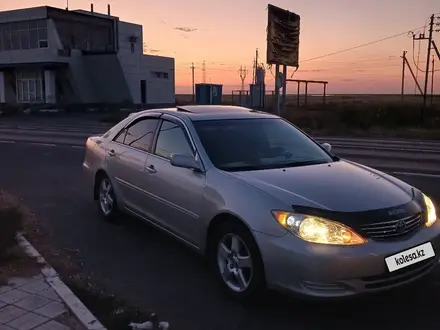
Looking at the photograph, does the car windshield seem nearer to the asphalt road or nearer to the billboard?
the asphalt road

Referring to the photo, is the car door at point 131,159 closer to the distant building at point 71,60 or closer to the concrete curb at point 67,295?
the concrete curb at point 67,295

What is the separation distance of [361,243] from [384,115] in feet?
116

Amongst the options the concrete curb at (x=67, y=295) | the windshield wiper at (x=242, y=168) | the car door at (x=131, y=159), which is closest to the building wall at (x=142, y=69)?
the car door at (x=131, y=159)

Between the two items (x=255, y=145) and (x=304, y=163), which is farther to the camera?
(x=255, y=145)

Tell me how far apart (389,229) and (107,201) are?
13.3 ft

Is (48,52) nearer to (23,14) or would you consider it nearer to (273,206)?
(23,14)

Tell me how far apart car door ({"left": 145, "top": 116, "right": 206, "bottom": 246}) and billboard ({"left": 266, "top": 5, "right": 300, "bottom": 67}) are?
25672 millimetres

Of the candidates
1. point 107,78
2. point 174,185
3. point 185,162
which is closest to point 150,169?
point 174,185

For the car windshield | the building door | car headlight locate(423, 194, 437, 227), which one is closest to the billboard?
the car windshield

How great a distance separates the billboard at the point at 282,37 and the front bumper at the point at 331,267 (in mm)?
27459

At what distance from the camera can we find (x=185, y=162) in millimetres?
4746

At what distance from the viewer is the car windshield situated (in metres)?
4.82

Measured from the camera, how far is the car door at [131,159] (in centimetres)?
582

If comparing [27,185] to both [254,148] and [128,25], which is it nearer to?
[254,148]
